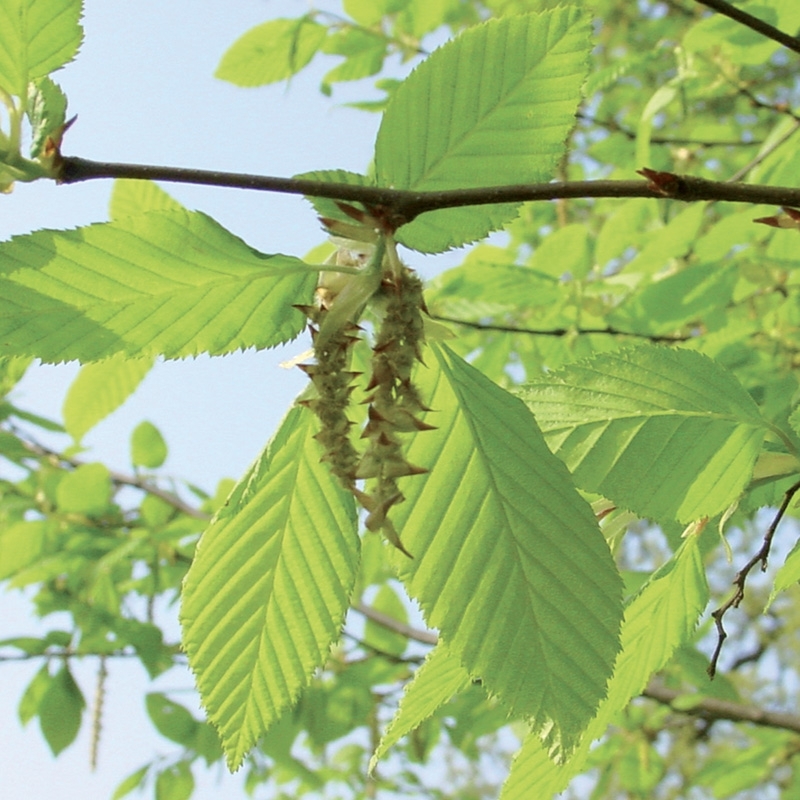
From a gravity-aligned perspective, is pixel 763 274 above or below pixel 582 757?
above

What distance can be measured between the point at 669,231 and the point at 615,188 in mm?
1319

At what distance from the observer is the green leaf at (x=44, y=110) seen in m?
0.57

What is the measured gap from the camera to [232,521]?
654 millimetres

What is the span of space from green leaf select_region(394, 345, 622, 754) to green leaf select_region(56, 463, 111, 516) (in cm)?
168

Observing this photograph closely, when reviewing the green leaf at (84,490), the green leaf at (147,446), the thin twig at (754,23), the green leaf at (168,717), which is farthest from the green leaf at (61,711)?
the thin twig at (754,23)

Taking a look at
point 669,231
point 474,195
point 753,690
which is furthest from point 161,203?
point 753,690

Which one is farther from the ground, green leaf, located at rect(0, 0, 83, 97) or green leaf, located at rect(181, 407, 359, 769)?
green leaf, located at rect(0, 0, 83, 97)

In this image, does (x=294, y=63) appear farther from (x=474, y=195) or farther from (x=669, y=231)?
(x=474, y=195)

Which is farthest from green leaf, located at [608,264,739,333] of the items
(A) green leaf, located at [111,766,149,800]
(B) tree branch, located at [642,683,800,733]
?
(A) green leaf, located at [111,766,149,800]

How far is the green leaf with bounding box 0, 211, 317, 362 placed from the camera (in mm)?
586

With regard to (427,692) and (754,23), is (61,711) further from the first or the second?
(754,23)

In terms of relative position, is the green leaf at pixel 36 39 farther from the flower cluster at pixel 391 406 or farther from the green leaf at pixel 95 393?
the green leaf at pixel 95 393

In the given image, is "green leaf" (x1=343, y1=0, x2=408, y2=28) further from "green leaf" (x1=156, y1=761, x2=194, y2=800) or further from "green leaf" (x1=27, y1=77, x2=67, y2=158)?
"green leaf" (x1=156, y1=761, x2=194, y2=800)

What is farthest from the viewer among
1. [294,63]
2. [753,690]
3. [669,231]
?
[753,690]
